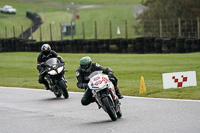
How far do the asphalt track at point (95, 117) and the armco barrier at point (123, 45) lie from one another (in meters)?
14.0

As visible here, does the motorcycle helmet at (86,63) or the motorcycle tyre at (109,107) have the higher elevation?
the motorcycle helmet at (86,63)

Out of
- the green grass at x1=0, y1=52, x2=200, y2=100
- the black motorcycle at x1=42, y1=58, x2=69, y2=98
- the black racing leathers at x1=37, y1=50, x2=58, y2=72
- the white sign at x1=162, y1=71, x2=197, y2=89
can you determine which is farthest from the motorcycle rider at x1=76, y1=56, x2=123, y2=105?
the black racing leathers at x1=37, y1=50, x2=58, y2=72

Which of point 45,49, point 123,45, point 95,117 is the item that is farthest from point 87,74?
point 123,45

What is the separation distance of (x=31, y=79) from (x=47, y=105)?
8.36 metres

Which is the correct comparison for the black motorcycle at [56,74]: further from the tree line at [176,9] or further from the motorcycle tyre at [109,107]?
the tree line at [176,9]

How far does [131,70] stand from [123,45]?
945cm

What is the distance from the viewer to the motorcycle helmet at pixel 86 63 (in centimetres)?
1184

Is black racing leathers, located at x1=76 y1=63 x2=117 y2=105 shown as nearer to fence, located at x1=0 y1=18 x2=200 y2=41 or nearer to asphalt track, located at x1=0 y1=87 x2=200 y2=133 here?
asphalt track, located at x1=0 y1=87 x2=200 y2=133

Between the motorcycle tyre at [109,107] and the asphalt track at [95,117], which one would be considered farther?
the motorcycle tyre at [109,107]

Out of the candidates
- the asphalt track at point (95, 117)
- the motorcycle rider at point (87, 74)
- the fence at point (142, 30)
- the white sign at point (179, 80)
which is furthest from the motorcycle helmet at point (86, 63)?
the fence at point (142, 30)

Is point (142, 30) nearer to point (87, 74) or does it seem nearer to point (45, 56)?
point (45, 56)

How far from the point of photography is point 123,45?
Result: 32.2 m

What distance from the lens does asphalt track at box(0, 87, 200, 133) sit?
10.2 meters

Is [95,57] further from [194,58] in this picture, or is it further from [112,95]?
[112,95]
